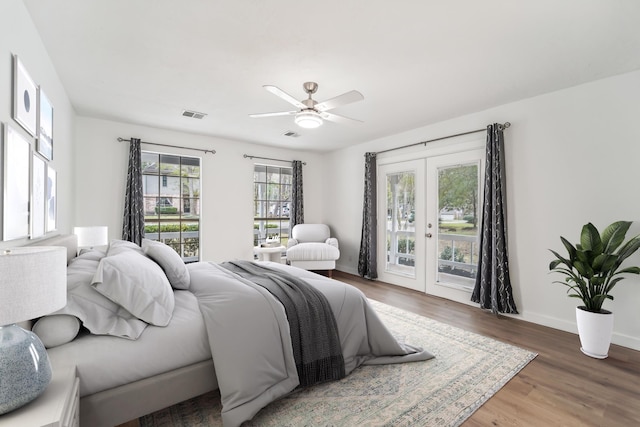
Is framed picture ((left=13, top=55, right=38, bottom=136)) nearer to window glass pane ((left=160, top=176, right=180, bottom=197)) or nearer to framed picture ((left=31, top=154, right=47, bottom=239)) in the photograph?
framed picture ((left=31, top=154, right=47, bottom=239))

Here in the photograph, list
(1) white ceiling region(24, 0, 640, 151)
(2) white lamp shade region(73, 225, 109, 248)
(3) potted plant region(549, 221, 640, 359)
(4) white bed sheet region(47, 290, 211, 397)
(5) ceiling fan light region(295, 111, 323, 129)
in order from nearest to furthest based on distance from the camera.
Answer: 1. (4) white bed sheet region(47, 290, 211, 397)
2. (1) white ceiling region(24, 0, 640, 151)
3. (3) potted plant region(549, 221, 640, 359)
4. (5) ceiling fan light region(295, 111, 323, 129)
5. (2) white lamp shade region(73, 225, 109, 248)

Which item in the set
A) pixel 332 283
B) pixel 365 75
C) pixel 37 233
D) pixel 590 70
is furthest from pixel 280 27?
pixel 590 70

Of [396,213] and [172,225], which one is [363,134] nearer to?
[396,213]

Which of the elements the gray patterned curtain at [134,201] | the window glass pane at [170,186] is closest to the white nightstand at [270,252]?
the window glass pane at [170,186]

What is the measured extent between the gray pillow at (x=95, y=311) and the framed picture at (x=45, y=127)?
1.14 metres

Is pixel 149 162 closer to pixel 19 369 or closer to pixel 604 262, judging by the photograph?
pixel 19 369

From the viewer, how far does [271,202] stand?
603cm

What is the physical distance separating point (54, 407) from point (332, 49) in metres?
2.63

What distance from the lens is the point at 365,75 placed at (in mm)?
2811

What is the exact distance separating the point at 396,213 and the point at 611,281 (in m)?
2.78

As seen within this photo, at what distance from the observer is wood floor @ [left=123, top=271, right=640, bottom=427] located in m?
1.83

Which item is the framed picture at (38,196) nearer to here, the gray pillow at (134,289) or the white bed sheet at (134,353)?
the gray pillow at (134,289)

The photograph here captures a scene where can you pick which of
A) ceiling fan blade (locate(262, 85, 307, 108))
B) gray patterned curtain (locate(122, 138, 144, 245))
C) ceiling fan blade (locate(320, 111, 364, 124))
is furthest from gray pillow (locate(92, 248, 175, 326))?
gray patterned curtain (locate(122, 138, 144, 245))

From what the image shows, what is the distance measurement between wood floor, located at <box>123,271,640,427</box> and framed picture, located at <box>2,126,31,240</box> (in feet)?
4.23
